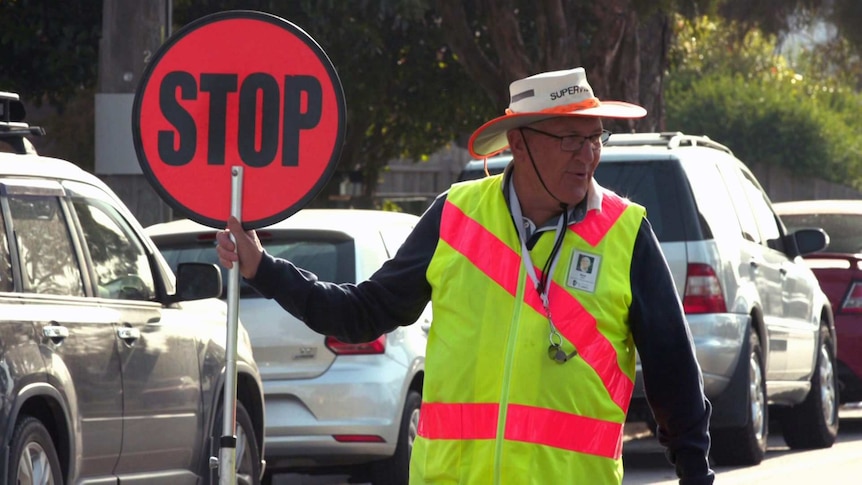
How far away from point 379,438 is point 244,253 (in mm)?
4869

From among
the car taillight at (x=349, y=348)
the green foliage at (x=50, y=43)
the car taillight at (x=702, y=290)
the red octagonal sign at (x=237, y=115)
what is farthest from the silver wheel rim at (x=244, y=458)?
the green foliage at (x=50, y=43)

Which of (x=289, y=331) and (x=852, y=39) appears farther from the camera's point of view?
(x=852, y=39)

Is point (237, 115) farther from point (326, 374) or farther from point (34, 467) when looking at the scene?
point (326, 374)

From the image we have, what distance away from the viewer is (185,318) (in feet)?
25.3

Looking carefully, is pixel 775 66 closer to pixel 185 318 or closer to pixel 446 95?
pixel 446 95

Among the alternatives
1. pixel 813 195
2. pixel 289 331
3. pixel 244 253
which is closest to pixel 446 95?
pixel 289 331

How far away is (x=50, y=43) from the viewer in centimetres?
1590

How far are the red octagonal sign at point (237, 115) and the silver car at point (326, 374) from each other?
14.4ft

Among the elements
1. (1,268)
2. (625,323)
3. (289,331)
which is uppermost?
(625,323)

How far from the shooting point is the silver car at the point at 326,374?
898cm

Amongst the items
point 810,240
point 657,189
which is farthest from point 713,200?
point 810,240

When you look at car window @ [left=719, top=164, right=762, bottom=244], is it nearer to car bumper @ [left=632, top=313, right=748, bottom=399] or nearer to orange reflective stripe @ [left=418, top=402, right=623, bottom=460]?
car bumper @ [left=632, top=313, right=748, bottom=399]

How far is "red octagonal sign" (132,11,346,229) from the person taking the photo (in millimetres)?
4434

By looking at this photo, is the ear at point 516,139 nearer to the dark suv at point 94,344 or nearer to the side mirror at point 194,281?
the dark suv at point 94,344
